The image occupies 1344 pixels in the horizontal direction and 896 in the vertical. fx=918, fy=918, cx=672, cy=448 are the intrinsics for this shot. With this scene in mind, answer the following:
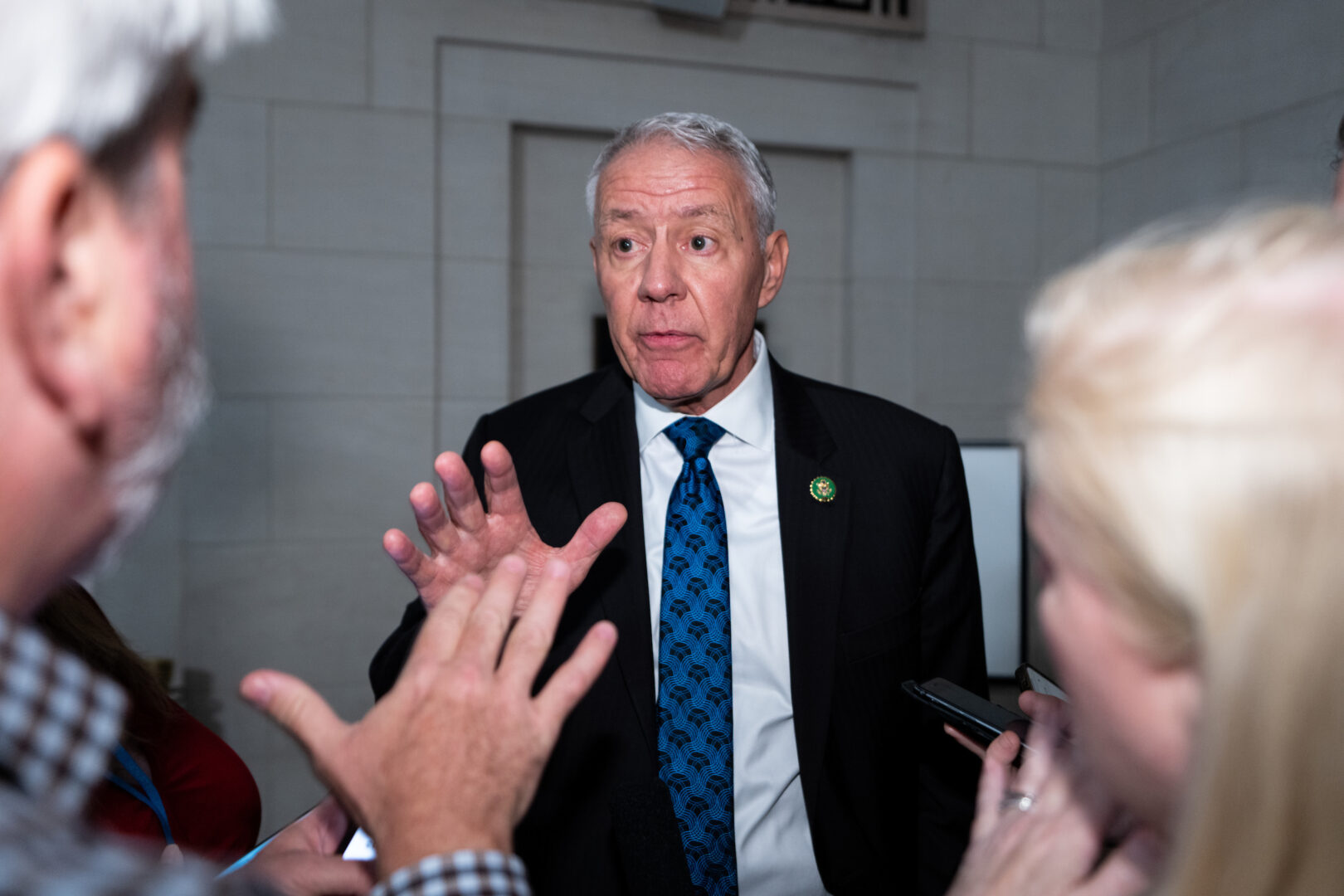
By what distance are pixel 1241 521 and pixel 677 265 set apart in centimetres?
133

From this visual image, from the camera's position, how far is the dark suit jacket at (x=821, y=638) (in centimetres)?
156

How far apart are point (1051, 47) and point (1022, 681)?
135 inches

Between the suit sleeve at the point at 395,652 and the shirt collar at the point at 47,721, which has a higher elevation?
the shirt collar at the point at 47,721

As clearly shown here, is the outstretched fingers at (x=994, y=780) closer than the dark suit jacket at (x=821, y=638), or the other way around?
the outstretched fingers at (x=994, y=780)

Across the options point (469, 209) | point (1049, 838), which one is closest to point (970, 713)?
point (1049, 838)

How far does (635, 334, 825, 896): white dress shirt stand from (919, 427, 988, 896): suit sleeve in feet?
0.88

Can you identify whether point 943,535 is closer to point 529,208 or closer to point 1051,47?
point 529,208

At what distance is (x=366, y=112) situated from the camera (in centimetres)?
317

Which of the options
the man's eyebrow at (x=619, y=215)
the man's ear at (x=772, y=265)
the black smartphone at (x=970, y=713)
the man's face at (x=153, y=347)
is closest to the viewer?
the man's face at (x=153, y=347)

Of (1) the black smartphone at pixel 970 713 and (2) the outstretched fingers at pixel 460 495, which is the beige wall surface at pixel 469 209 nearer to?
(2) the outstretched fingers at pixel 460 495

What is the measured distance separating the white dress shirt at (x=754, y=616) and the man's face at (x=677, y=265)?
0.09m

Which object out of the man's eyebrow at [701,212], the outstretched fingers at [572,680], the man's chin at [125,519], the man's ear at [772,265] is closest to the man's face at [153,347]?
the man's chin at [125,519]

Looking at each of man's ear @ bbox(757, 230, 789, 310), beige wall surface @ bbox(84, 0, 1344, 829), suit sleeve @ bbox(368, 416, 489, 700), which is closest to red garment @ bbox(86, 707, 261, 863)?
suit sleeve @ bbox(368, 416, 489, 700)

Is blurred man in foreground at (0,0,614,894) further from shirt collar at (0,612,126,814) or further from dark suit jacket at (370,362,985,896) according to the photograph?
dark suit jacket at (370,362,985,896)
